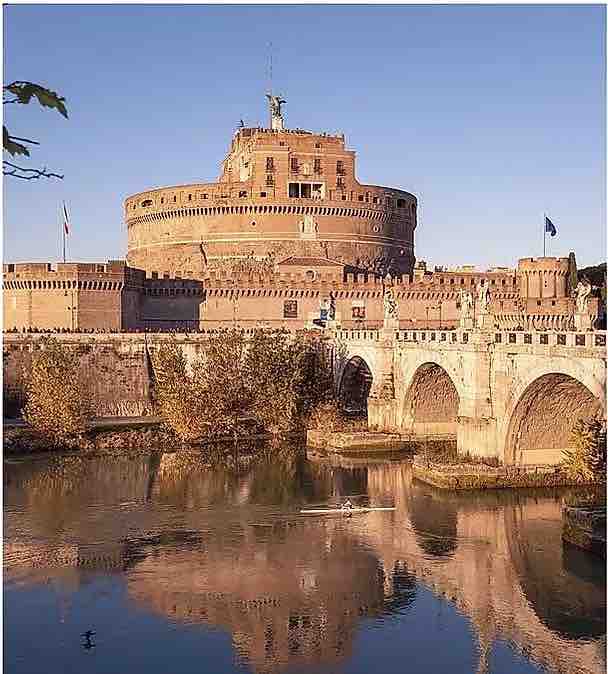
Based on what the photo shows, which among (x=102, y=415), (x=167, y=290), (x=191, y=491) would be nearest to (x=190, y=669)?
(x=191, y=491)

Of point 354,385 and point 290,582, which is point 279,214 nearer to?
point 354,385

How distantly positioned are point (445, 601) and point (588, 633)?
2.27 meters

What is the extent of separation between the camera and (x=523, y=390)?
20.1 metres

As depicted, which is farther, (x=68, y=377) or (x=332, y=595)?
(x=68, y=377)

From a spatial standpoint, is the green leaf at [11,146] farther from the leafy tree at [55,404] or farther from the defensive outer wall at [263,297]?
the defensive outer wall at [263,297]

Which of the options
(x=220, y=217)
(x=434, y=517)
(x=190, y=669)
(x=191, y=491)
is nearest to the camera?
(x=190, y=669)

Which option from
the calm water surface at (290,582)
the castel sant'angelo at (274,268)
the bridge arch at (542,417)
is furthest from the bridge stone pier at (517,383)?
the castel sant'angelo at (274,268)

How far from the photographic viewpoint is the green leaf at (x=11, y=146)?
3074mm

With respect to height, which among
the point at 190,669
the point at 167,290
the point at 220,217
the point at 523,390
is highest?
the point at 220,217

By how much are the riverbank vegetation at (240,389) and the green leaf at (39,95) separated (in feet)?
86.9

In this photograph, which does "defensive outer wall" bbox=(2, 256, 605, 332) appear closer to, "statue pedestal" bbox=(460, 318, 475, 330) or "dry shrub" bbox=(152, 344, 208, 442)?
"dry shrub" bbox=(152, 344, 208, 442)

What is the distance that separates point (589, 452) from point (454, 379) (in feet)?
18.5

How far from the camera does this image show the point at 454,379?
23.4m

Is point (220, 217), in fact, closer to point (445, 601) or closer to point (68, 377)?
point (68, 377)
